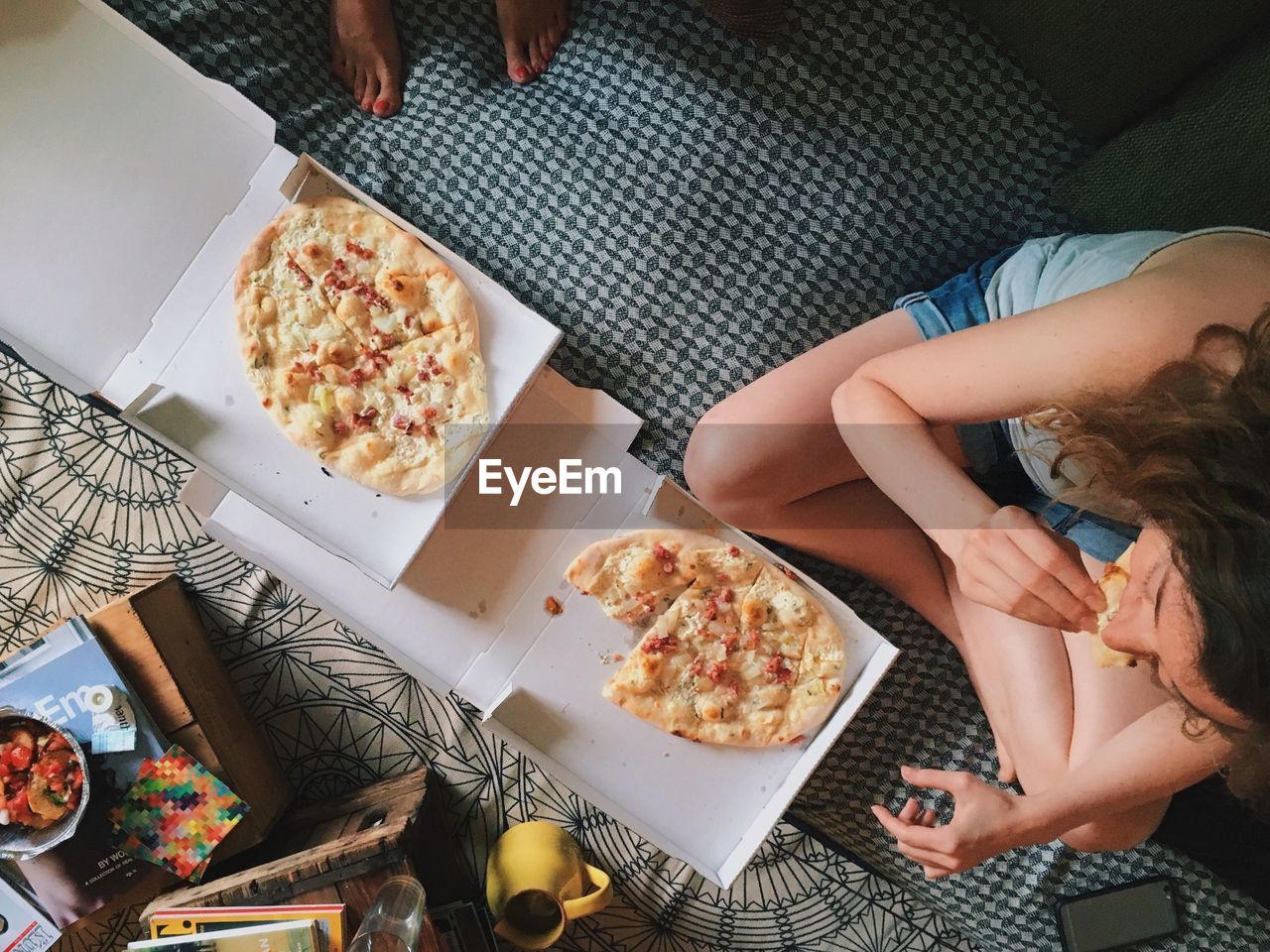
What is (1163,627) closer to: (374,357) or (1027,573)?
(1027,573)

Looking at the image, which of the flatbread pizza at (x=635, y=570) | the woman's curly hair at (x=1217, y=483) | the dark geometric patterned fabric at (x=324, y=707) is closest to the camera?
the woman's curly hair at (x=1217, y=483)

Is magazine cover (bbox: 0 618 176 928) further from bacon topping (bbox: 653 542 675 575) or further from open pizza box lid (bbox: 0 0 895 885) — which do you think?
bacon topping (bbox: 653 542 675 575)

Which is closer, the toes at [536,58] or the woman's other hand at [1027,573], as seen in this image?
the woman's other hand at [1027,573]

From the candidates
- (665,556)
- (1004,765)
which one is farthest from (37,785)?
(1004,765)

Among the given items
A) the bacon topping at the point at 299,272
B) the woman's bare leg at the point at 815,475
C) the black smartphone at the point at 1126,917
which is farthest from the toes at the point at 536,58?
the black smartphone at the point at 1126,917

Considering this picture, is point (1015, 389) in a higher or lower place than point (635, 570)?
higher

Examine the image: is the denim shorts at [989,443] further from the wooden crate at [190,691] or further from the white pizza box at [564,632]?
the wooden crate at [190,691]
